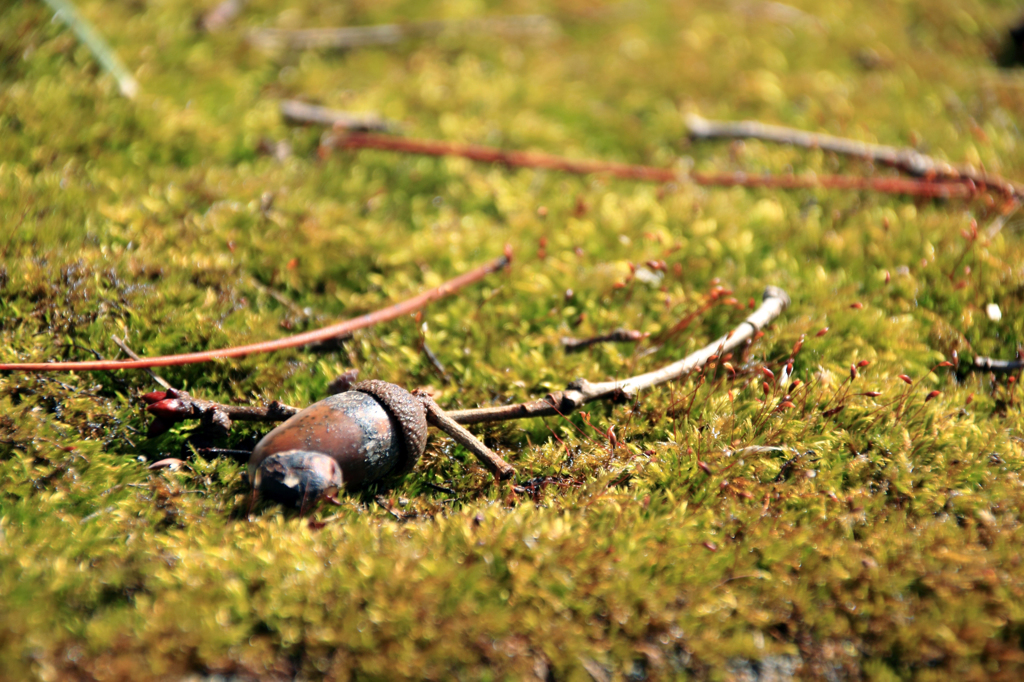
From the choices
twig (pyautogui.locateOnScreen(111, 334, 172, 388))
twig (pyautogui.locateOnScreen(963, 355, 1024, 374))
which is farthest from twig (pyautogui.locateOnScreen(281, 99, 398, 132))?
twig (pyautogui.locateOnScreen(963, 355, 1024, 374))

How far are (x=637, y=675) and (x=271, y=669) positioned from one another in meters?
1.16

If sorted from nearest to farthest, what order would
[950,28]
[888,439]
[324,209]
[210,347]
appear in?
[888,439] → [210,347] → [324,209] → [950,28]

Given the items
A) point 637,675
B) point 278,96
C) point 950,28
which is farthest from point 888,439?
point 950,28

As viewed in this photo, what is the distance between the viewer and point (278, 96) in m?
4.75

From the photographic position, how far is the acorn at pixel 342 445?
243cm

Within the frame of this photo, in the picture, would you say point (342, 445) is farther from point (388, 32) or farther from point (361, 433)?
point (388, 32)

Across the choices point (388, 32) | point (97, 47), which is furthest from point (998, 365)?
point (97, 47)

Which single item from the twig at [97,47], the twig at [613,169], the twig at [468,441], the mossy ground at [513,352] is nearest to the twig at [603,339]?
the mossy ground at [513,352]

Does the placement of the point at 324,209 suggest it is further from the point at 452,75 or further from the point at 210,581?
the point at 210,581

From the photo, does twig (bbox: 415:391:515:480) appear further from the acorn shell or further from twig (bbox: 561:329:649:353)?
twig (bbox: 561:329:649:353)

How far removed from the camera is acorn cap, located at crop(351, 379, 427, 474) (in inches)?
104

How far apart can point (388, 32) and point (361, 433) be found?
4.03 meters

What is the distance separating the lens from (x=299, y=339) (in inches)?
126

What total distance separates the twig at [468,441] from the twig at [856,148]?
10.3 ft
